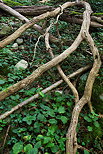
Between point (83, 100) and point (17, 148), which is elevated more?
point (83, 100)

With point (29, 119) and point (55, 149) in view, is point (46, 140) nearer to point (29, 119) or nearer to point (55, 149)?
point (55, 149)

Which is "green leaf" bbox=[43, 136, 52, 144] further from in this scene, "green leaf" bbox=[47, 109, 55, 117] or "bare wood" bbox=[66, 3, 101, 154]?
"green leaf" bbox=[47, 109, 55, 117]

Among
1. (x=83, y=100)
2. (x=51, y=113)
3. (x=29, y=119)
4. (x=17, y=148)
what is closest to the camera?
(x=17, y=148)

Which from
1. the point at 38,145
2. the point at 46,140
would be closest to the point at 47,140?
the point at 46,140

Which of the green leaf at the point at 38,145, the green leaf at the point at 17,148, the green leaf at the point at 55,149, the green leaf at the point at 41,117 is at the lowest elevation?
the green leaf at the point at 55,149

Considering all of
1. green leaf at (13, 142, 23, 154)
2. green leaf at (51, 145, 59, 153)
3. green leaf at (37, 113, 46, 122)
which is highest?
green leaf at (37, 113, 46, 122)

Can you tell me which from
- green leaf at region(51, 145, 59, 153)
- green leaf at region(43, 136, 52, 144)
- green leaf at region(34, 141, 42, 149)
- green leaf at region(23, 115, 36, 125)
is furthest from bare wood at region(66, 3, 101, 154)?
green leaf at region(23, 115, 36, 125)

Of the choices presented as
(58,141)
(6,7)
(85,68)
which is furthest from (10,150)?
(6,7)

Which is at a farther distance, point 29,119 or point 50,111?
point 50,111

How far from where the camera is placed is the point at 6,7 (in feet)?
11.1

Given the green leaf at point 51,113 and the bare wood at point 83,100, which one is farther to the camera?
the green leaf at point 51,113

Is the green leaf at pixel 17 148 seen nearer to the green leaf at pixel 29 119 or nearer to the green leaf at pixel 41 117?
the green leaf at pixel 29 119

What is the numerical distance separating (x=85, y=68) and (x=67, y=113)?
3.78 feet

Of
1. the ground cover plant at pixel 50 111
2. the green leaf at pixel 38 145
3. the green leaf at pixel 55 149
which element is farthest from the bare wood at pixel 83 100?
the green leaf at pixel 38 145
